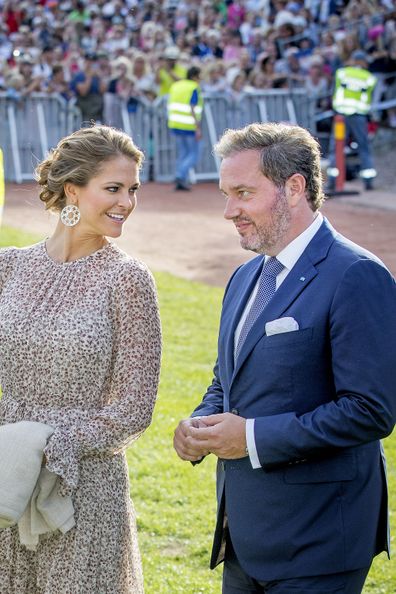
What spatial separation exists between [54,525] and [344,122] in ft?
54.0

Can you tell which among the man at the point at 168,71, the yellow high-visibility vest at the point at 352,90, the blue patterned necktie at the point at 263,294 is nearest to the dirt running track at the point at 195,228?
the yellow high-visibility vest at the point at 352,90

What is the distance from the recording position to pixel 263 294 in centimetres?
343

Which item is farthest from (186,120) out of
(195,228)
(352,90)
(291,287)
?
(291,287)

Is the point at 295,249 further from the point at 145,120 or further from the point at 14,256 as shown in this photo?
the point at 145,120

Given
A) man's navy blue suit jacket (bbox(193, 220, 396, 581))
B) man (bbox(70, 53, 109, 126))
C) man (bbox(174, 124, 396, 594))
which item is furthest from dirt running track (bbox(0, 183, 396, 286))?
man's navy blue suit jacket (bbox(193, 220, 396, 581))

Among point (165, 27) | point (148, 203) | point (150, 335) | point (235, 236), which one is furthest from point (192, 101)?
point (150, 335)

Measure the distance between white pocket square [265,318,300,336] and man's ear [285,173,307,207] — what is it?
0.38 meters

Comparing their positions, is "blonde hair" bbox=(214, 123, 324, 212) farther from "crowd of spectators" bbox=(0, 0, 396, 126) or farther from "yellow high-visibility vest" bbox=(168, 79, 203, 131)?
"crowd of spectators" bbox=(0, 0, 396, 126)

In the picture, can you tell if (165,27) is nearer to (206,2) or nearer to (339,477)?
(206,2)

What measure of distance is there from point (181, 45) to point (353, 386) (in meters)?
22.2

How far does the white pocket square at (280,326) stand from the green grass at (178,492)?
91.7 inches

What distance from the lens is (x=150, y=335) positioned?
356 centimetres

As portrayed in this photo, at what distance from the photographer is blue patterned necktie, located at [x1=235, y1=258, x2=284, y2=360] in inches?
133

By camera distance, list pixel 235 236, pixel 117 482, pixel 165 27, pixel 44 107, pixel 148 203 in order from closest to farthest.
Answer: pixel 117 482 < pixel 235 236 < pixel 148 203 < pixel 44 107 < pixel 165 27
